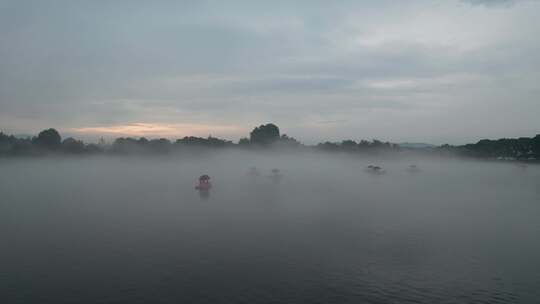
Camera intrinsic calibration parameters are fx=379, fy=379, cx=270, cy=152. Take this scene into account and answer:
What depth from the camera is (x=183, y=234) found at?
6216cm

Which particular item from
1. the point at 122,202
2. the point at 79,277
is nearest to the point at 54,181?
the point at 122,202

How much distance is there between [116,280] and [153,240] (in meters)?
17.0

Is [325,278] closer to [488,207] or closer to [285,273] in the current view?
[285,273]

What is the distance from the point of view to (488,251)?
5500cm

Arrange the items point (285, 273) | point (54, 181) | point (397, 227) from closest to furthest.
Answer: point (285, 273) → point (397, 227) → point (54, 181)

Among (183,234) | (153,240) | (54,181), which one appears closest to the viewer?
(153,240)

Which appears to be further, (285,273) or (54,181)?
(54,181)

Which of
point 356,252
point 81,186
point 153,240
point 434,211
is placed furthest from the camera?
point 81,186

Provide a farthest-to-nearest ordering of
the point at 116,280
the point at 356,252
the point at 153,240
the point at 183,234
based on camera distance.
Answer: the point at 183,234 → the point at 153,240 → the point at 356,252 → the point at 116,280

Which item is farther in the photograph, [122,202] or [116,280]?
[122,202]

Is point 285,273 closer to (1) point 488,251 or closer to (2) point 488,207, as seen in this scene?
(1) point 488,251

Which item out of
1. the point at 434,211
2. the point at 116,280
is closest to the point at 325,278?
the point at 116,280

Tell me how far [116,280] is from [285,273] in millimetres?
18543

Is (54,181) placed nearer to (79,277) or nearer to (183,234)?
(183,234)
